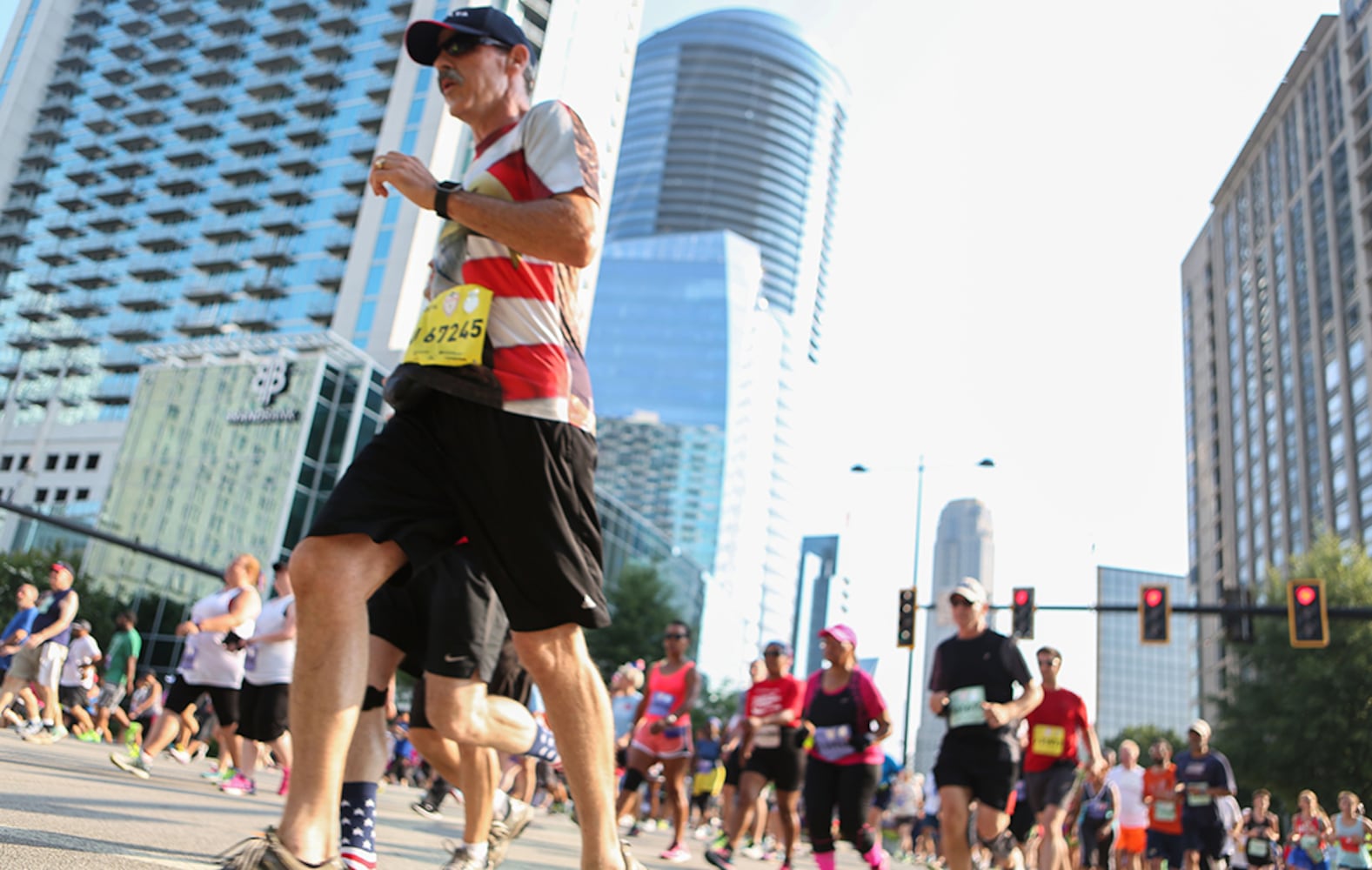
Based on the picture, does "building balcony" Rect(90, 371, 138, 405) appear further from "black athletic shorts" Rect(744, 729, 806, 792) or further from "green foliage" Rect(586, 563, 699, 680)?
"black athletic shorts" Rect(744, 729, 806, 792)

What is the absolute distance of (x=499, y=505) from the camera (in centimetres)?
273

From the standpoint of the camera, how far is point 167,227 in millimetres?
77188

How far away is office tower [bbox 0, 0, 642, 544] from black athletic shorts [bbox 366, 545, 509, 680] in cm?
5719

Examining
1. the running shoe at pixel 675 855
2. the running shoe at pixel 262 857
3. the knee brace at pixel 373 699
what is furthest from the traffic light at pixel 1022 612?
the running shoe at pixel 262 857

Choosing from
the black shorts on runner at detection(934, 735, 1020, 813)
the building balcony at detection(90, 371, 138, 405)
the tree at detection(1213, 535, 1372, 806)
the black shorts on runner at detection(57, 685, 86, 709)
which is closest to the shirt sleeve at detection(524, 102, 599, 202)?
the black shorts on runner at detection(934, 735, 1020, 813)

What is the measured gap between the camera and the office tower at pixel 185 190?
67.4 m

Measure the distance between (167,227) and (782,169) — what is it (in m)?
124

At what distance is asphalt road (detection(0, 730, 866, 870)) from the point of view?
2857 millimetres

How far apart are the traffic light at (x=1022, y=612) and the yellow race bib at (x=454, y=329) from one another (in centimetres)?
1968

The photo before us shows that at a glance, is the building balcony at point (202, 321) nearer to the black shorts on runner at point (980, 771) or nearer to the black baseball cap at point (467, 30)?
the black shorts on runner at point (980, 771)

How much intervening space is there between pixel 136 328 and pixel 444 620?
79023mm

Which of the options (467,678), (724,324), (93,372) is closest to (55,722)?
(467,678)

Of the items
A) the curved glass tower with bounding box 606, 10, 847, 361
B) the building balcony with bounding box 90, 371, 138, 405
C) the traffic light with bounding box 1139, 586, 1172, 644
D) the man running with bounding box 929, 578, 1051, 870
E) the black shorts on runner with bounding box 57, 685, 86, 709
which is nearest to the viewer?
the man running with bounding box 929, 578, 1051, 870

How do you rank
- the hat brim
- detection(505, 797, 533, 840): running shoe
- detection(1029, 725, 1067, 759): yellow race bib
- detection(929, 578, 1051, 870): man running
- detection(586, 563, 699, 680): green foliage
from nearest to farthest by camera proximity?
the hat brim < detection(505, 797, 533, 840): running shoe < detection(929, 578, 1051, 870): man running < detection(1029, 725, 1067, 759): yellow race bib < detection(586, 563, 699, 680): green foliage
